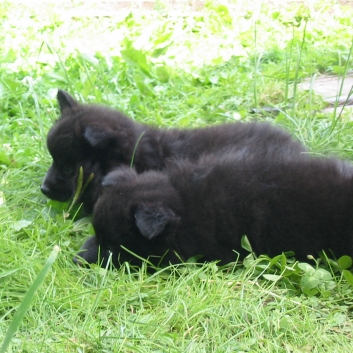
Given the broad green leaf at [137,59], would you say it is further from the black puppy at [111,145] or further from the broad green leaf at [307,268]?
the broad green leaf at [307,268]

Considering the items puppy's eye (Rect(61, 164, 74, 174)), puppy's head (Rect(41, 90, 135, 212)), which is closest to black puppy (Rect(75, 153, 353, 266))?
puppy's head (Rect(41, 90, 135, 212))

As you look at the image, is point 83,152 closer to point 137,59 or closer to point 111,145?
point 111,145

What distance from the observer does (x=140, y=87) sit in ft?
19.5

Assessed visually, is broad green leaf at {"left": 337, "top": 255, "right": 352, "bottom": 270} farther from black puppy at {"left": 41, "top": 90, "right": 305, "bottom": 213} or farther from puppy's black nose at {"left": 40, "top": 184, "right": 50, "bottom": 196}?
puppy's black nose at {"left": 40, "top": 184, "right": 50, "bottom": 196}

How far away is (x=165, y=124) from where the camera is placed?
532 centimetres

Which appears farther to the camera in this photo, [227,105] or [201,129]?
[227,105]

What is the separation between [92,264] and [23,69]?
13.0ft

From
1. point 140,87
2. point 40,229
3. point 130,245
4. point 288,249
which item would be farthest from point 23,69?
point 288,249

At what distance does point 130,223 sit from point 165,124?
2.25 metres

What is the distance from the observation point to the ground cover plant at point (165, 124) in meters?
2.67

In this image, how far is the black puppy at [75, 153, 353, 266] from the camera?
321 cm

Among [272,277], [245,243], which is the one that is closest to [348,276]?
[272,277]

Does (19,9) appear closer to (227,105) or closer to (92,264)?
(227,105)

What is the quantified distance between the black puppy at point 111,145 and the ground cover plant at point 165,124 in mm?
217
